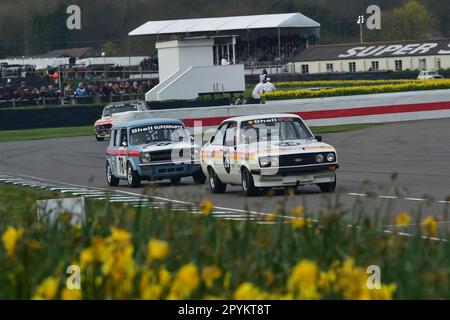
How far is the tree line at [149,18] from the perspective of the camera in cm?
9944

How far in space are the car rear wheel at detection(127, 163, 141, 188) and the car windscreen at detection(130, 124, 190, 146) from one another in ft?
2.20

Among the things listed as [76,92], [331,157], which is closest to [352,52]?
[76,92]

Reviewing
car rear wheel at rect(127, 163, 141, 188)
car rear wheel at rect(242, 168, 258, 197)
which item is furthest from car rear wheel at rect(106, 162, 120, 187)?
car rear wheel at rect(242, 168, 258, 197)

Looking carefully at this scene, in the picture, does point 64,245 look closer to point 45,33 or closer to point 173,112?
point 173,112

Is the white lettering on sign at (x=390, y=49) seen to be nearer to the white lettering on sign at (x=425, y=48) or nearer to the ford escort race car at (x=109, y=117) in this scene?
the white lettering on sign at (x=425, y=48)

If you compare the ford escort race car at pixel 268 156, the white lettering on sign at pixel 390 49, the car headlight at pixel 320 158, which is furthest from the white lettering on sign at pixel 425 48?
the car headlight at pixel 320 158

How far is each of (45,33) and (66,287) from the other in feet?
359

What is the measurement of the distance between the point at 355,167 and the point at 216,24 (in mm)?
68293

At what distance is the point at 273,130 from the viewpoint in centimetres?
1986

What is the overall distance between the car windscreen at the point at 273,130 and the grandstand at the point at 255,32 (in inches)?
2611

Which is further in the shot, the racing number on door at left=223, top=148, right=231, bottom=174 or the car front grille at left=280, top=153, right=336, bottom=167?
the racing number on door at left=223, top=148, right=231, bottom=174

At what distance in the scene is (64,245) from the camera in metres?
8.09

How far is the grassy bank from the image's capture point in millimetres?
6457

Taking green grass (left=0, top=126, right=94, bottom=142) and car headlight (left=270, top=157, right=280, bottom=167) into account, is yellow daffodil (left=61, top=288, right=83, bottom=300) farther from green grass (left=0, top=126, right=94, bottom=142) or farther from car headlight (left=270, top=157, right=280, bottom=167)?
green grass (left=0, top=126, right=94, bottom=142)
